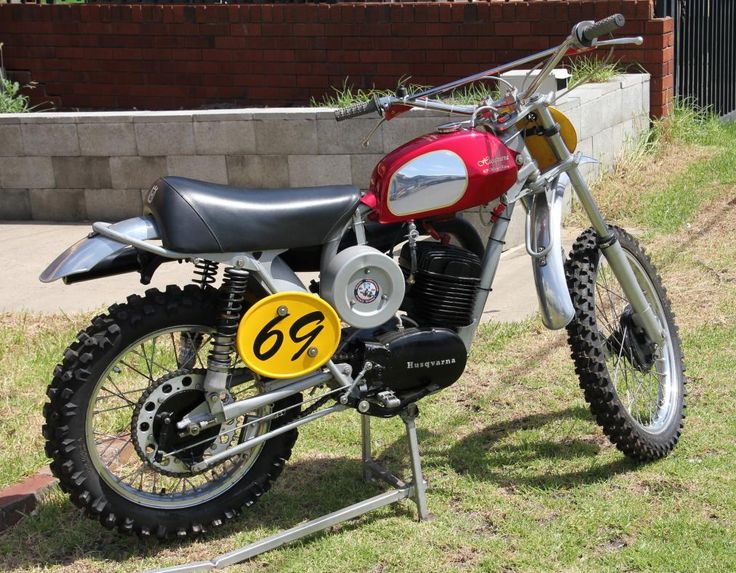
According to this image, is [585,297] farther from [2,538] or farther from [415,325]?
[2,538]

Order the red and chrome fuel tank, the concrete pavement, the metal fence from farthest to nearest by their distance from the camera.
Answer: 1. the metal fence
2. the concrete pavement
3. the red and chrome fuel tank

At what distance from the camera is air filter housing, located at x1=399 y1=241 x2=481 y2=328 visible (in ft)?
13.2

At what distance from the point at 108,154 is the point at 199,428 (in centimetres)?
509

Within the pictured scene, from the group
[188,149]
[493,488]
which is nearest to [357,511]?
[493,488]

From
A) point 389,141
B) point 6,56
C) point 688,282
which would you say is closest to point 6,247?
point 389,141

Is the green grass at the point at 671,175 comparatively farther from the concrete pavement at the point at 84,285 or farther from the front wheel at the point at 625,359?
the front wheel at the point at 625,359

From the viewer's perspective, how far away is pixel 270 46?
403 inches

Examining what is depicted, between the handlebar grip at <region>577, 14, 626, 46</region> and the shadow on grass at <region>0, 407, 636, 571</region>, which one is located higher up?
the handlebar grip at <region>577, 14, 626, 46</region>

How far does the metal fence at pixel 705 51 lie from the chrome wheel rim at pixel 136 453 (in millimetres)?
7114


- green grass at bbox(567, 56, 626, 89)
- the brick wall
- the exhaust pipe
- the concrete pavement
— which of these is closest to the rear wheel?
the exhaust pipe

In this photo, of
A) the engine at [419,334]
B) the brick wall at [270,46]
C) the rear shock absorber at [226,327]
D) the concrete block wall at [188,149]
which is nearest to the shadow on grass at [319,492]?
the engine at [419,334]

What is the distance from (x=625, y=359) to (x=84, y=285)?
3691mm

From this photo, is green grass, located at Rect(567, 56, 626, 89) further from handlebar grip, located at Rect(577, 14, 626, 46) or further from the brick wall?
handlebar grip, located at Rect(577, 14, 626, 46)

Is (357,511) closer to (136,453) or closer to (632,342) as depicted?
(136,453)
